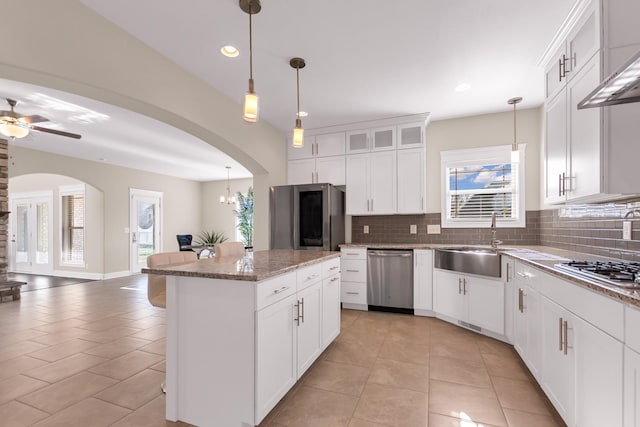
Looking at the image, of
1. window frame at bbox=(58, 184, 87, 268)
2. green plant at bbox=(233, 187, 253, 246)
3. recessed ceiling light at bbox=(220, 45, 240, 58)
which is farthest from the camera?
green plant at bbox=(233, 187, 253, 246)

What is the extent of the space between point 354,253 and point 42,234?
27.7ft

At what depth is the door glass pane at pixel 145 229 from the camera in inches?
303

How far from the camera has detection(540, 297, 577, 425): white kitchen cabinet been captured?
156 centimetres

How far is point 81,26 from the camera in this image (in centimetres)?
197

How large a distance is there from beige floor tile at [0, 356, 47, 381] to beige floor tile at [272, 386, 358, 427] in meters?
2.24

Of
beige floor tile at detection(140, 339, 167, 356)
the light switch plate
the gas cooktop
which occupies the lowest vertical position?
beige floor tile at detection(140, 339, 167, 356)

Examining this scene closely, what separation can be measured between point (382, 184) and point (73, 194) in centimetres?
753

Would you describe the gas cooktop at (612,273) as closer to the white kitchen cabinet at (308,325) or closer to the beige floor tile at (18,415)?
the white kitchen cabinet at (308,325)

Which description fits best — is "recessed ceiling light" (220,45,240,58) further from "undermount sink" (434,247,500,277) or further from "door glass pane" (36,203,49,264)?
"door glass pane" (36,203,49,264)

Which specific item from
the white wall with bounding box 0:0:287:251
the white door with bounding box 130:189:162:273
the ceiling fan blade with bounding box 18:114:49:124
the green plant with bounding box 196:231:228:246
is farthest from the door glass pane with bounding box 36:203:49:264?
the white wall with bounding box 0:0:287:251

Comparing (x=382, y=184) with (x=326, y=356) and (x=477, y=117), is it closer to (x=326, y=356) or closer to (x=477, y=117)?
(x=477, y=117)

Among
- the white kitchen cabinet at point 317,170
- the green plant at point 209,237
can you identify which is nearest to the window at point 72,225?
the green plant at point 209,237

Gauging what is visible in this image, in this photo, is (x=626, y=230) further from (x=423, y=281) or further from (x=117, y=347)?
(x=117, y=347)

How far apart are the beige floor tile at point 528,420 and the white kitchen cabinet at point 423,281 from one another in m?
1.90
